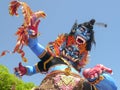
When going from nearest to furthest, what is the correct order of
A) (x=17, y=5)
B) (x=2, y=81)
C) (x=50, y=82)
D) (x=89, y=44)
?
(x=50, y=82)
(x=17, y=5)
(x=89, y=44)
(x=2, y=81)

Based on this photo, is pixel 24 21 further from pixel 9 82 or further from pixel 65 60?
pixel 9 82

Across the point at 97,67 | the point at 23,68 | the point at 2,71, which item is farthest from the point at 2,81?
the point at 97,67

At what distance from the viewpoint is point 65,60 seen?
5105mm

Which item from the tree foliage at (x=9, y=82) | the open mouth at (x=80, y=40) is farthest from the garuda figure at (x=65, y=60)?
the tree foliage at (x=9, y=82)

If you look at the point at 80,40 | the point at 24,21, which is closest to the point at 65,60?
the point at 80,40

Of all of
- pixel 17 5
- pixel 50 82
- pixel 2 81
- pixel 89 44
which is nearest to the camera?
pixel 50 82

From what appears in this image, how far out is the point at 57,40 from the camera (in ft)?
17.6

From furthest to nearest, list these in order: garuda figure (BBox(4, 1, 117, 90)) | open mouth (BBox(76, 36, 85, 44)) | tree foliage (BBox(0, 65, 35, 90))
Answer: tree foliage (BBox(0, 65, 35, 90)), open mouth (BBox(76, 36, 85, 44)), garuda figure (BBox(4, 1, 117, 90))

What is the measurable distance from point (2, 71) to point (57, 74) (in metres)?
7.88

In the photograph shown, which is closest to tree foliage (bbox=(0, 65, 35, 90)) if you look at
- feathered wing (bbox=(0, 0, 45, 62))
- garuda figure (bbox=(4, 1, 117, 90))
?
garuda figure (bbox=(4, 1, 117, 90))

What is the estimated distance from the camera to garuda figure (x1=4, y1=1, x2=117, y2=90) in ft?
15.5

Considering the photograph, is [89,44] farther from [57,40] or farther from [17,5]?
[17,5]

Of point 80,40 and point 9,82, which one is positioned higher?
point 80,40

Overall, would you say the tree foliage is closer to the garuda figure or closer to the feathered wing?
the garuda figure
